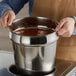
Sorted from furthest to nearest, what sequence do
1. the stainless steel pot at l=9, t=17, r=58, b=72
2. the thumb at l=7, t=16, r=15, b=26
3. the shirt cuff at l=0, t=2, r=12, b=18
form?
the shirt cuff at l=0, t=2, r=12, b=18 < the thumb at l=7, t=16, r=15, b=26 < the stainless steel pot at l=9, t=17, r=58, b=72

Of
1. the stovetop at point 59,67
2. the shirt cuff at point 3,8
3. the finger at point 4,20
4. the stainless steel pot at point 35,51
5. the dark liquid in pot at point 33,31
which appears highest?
the shirt cuff at point 3,8

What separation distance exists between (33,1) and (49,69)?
1.19 feet

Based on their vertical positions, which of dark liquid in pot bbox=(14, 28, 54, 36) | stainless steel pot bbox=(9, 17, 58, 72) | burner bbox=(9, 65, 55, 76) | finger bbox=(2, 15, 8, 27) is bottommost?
burner bbox=(9, 65, 55, 76)

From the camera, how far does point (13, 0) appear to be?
1137 millimetres

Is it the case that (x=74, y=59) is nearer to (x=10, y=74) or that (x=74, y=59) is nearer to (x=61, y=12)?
(x=61, y=12)

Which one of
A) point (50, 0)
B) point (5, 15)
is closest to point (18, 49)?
point (5, 15)

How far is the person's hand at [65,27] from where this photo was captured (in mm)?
814

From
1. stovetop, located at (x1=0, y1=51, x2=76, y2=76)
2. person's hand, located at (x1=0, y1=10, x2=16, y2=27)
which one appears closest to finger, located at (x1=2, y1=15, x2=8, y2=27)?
person's hand, located at (x1=0, y1=10, x2=16, y2=27)

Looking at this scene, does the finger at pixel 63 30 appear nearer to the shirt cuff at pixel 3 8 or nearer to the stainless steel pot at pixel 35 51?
the stainless steel pot at pixel 35 51

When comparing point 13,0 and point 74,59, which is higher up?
point 13,0

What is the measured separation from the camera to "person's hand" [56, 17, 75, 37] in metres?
0.81

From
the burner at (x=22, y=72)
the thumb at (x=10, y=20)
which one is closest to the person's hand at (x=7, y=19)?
the thumb at (x=10, y=20)

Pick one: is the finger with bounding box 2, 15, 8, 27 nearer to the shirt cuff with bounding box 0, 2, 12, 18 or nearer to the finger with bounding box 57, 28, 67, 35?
the shirt cuff with bounding box 0, 2, 12, 18

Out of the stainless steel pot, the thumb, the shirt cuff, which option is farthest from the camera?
the shirt cuff
